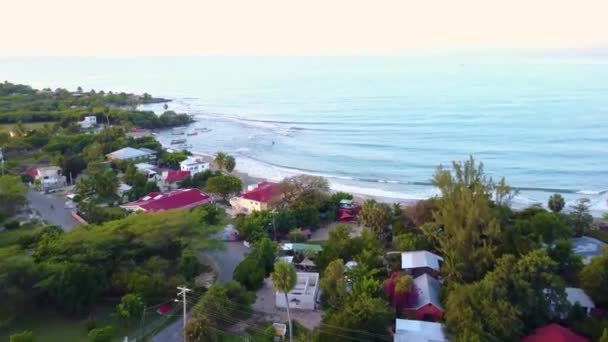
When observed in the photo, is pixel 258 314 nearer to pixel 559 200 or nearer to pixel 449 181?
pixel 449 181

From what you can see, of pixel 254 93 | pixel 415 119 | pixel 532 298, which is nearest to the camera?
pixel 532 298

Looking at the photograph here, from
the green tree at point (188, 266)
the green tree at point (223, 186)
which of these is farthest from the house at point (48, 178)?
the green tree at point (188, 266)

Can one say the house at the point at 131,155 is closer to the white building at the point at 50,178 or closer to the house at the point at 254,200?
the white building at the point at 50,178

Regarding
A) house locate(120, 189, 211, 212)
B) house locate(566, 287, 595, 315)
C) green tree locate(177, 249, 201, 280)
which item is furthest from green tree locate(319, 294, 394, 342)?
house locate(120, 189, 211, 212)

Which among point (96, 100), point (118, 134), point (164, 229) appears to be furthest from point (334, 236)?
point (96, 100)

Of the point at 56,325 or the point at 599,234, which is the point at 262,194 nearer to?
the point at 56,325

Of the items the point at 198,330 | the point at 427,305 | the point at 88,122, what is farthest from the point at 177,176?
the point at 88,122
